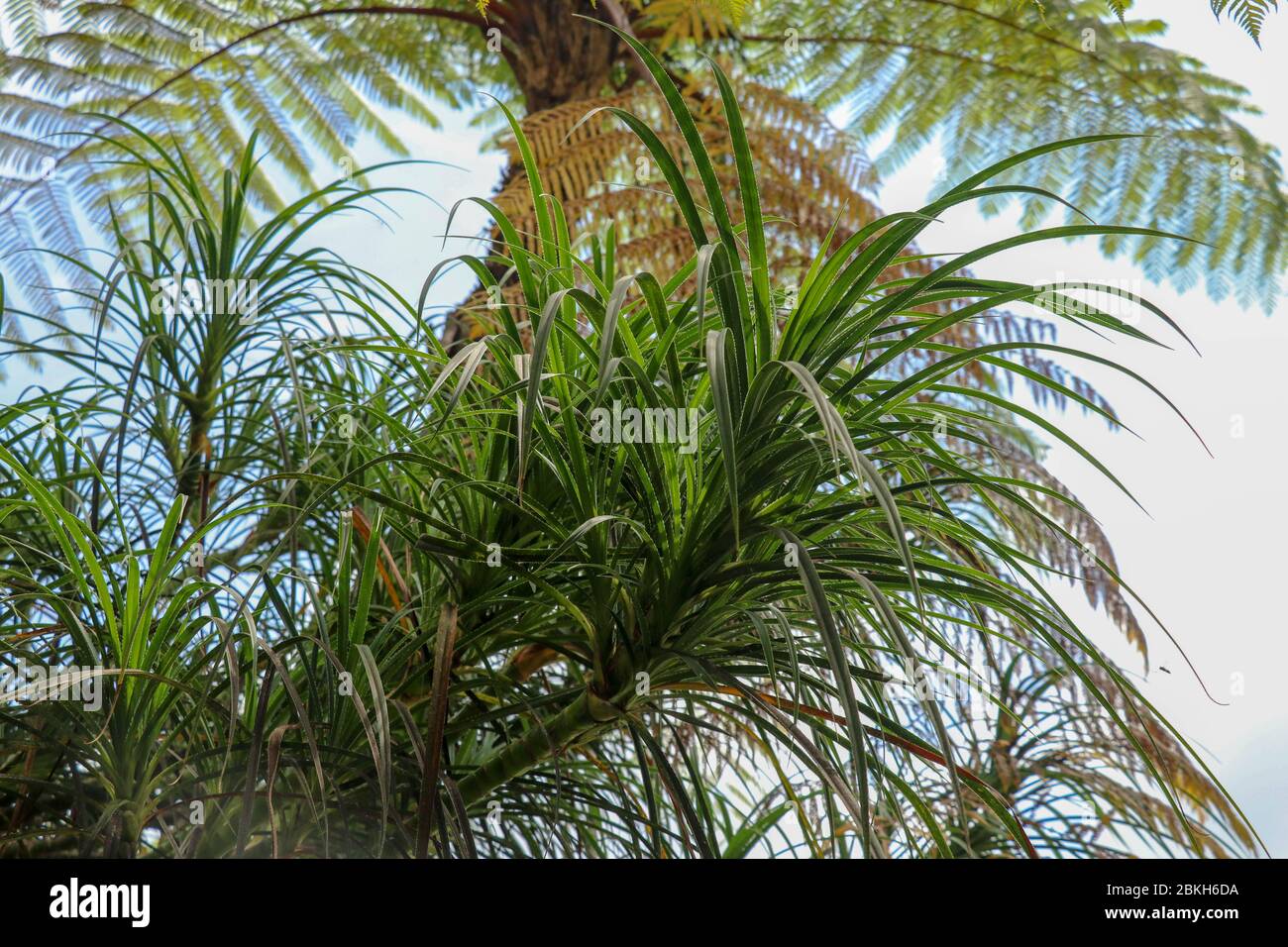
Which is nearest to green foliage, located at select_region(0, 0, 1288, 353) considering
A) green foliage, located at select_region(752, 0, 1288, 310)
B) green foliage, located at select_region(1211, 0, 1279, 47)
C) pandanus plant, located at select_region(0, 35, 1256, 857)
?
green foliage, located at select_region(752, 0, 1288, 310)

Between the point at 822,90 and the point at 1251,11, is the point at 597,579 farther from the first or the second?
the point at 822,90

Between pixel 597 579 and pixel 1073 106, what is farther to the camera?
pixel 1073 106

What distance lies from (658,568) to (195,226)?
1.86ft

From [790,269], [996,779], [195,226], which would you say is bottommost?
[996,779]

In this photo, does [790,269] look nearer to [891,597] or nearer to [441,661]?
[891,597]

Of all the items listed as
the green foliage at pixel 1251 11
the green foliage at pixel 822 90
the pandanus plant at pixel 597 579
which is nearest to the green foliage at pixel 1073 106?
the green foliage at pixel 822 90

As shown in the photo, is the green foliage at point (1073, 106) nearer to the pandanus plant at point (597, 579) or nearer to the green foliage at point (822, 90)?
the green foliage at point (822, 90)

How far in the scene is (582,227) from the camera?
1506 millimetres

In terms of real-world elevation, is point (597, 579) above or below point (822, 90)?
below

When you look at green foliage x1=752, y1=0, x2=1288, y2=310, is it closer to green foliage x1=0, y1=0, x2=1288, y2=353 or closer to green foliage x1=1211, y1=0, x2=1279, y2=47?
green foliage x1=0, y1=0, x2=1288, y2=353

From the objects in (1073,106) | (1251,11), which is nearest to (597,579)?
(1251,11)

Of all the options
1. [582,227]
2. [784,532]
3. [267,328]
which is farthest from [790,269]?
[784,532]

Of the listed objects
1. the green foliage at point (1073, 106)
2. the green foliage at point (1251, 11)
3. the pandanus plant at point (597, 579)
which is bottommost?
the pandanus plant at point (597, 579)
